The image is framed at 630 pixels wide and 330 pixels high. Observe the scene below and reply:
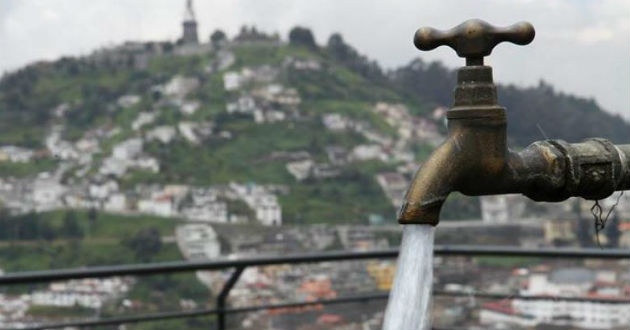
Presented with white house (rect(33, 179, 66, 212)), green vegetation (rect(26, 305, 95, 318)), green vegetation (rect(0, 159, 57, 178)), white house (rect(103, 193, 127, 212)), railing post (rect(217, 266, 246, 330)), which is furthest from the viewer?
green vegetation (rect(0, 159, 57, 178))

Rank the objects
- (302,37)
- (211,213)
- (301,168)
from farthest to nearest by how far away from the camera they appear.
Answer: (302,37) → (301,168) → (211,213)

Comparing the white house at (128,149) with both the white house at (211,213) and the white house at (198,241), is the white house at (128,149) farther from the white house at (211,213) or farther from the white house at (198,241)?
the white house at (198,241)

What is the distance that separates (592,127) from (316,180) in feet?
73.2

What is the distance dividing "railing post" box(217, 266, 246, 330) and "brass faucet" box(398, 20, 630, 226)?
2.52 meters

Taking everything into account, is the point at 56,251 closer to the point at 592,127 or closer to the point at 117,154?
the point at 117,154

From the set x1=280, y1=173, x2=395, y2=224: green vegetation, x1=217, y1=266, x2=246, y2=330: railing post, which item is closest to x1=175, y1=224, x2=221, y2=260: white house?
x1=280, y1=173, x2=395, y2=224: green vegetation

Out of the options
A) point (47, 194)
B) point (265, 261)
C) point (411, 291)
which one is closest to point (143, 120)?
point (47, 194)

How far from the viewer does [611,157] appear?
1.33 metres

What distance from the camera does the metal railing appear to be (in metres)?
3.45

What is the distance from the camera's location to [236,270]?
3.83 metres

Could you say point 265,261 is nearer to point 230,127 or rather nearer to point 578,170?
point 578,170

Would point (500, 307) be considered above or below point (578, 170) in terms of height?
below

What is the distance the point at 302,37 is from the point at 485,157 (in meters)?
59.7

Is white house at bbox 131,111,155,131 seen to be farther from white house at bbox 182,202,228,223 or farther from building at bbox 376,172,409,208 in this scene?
building at bbox 376,172,409,208
